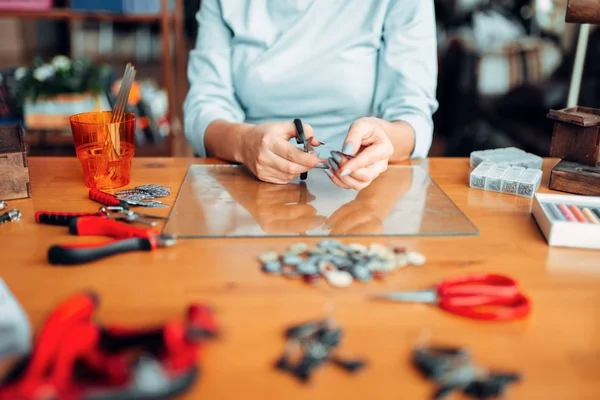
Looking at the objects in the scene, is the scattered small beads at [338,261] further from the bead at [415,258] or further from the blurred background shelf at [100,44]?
the blurred background shelf at [100,44]

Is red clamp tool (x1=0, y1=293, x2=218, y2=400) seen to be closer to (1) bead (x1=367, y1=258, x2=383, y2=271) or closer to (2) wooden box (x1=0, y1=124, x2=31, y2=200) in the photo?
(1) bead (x1=367, y1=258, x2=383, y2=271)

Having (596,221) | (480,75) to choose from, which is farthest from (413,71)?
(480,75)

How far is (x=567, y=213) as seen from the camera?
0.75m

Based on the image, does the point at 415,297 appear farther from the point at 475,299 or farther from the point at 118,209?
the point at 118,209

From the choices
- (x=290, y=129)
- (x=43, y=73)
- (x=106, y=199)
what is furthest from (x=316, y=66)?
(x=43, y=73)

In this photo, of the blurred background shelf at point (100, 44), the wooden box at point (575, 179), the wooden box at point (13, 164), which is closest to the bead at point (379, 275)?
the wooden box at point (575, 179)

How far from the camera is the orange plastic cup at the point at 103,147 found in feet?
2.84

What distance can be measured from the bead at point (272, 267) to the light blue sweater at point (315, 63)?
1.83 ft

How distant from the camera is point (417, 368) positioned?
0.46 m

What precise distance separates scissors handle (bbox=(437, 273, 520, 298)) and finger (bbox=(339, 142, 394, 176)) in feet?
0.88

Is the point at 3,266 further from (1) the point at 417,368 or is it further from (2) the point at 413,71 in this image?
(2) the point at 413,71

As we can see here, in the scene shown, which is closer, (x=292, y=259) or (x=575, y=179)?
(x=292, y=259)

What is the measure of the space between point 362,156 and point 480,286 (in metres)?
0.30

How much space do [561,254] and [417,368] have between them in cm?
32
